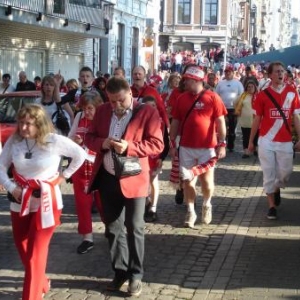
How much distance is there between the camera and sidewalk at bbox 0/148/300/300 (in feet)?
20.3

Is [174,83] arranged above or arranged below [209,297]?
above

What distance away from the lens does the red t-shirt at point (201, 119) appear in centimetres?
838

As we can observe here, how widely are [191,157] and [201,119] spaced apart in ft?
1.53

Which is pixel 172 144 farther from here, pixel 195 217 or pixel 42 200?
pixel 42 200

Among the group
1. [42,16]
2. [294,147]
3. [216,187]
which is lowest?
[216,187]

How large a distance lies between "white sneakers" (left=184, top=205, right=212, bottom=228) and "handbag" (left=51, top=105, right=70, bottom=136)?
8.00 feet

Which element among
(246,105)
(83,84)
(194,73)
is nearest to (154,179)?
(194,73)

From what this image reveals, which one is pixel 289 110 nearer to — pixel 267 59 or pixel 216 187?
pixel 216 187

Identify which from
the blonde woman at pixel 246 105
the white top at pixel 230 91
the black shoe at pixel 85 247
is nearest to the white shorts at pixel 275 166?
the black shoe at pixel 85 247

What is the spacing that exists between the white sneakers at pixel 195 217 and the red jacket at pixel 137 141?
2.64 metres

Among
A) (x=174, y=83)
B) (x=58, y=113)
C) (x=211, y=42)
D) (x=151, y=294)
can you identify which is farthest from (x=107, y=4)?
(x=211, y=42)

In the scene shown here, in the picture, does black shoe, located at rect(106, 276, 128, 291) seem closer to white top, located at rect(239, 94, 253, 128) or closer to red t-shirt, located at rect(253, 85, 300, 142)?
red t-shirt, located at rect(253, 85, 300, 142)

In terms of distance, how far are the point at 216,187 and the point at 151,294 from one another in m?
5.60

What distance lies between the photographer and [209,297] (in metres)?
6.07
